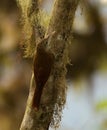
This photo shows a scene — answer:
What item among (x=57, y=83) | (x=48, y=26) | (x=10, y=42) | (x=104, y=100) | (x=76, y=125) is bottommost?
(x=57, y=83)

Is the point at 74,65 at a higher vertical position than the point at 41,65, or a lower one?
higher

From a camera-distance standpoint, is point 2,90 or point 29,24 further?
point 2,90

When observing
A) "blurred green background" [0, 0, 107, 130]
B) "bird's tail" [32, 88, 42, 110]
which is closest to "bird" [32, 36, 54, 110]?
"bird's tail" [32, 88, 42, 110]

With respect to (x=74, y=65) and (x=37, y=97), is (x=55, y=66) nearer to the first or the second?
(x=37, y=97)

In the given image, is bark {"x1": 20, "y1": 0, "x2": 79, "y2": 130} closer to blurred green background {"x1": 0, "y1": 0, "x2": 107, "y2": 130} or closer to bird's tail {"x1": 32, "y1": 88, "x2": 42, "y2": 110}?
bird's tail {"x1": 32, "y1": 88, "x2": 42, "y2": 110}

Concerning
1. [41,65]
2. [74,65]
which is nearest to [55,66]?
[41,65]

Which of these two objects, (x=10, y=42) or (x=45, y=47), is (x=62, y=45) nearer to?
(x=45, y=47)

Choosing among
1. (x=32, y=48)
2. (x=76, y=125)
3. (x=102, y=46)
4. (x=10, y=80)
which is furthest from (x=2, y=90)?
(x=32, y=48)
